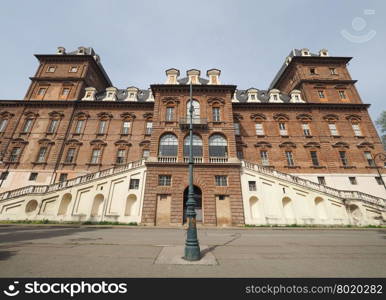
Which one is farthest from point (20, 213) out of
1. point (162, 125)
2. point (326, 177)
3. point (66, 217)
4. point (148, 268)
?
point (326, 177)

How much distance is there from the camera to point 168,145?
20031 mm

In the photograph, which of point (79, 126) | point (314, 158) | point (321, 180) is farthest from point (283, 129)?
point (79, 126)

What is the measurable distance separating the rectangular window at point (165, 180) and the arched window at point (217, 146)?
18.7 feet

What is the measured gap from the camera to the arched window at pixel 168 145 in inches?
773

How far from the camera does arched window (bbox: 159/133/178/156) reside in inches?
773

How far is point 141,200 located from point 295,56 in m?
34.2

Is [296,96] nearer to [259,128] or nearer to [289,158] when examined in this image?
[259,128]

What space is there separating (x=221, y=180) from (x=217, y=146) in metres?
4.31

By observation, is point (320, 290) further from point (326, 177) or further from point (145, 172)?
point (326, 177)

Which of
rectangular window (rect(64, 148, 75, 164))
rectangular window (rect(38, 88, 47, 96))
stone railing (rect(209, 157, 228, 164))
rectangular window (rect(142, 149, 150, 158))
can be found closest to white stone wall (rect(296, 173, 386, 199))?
stone railing (rect(209, 157, 228, 164))

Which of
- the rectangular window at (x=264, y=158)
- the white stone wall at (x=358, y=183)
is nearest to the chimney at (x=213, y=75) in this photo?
the rectangular window at (x=264, y=158)

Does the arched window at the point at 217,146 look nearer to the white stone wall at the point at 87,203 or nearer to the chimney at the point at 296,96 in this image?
the white stone wall at the point at 87,203

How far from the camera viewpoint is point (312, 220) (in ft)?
55.7

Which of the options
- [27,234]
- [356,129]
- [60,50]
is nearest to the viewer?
[27,234]
